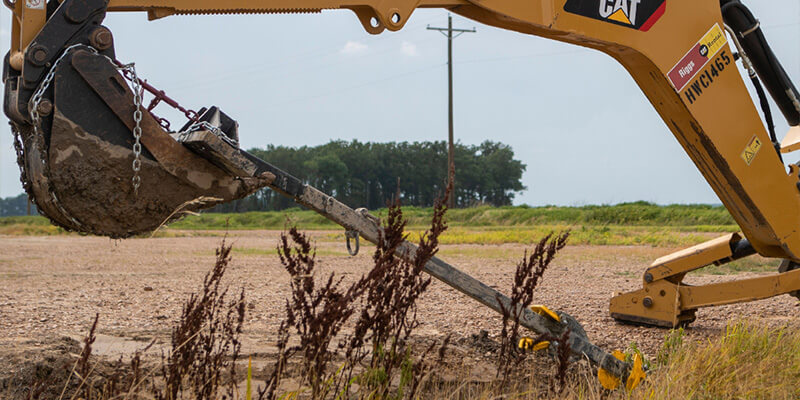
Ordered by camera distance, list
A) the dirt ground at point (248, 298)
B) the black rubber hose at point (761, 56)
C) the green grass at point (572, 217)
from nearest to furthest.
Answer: the black rubber hose at point (761, 56), the dirt ground at point (248, 298), the green grass at point (572, 217)

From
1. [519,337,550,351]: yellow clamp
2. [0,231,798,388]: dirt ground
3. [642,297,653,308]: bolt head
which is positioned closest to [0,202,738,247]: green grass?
[0,231,798,388]: dirt ground

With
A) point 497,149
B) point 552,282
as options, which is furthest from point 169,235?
point 497,149

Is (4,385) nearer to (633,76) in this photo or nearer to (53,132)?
(53,132)

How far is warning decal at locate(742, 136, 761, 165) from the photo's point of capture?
4.69 meters

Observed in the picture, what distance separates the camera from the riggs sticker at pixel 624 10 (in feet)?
13.2

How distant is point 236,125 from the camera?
12.9 ft

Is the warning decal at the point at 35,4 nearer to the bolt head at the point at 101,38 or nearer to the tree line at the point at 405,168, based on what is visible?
the bolt head at the point at 101,38

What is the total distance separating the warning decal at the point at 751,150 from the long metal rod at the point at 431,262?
159 centimetres

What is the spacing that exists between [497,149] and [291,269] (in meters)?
58.9

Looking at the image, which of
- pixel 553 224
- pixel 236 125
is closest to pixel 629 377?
Answer: pixel 236 125

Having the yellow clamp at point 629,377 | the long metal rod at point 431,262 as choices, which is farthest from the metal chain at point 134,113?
the yellow clamp at point 629,377

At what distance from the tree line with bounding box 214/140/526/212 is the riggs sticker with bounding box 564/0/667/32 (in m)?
49.0

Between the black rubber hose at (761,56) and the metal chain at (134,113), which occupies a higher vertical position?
the black rubber hose at (761,56)

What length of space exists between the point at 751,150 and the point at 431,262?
2.32 meters
